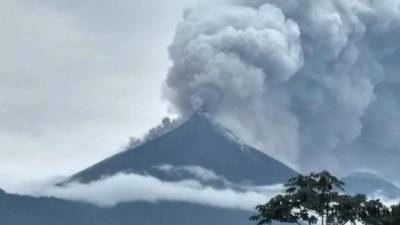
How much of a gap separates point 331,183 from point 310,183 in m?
0.63

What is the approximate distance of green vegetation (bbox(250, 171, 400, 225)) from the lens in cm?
2544

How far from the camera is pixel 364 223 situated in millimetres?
26188

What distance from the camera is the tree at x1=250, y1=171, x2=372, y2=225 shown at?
2544cm

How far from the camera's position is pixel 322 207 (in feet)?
84.3

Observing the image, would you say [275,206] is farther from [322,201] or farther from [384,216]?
[384,216]

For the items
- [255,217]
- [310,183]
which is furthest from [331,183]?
[255,217]

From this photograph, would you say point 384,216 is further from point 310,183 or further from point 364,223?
point 310,183

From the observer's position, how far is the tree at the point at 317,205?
25438mm

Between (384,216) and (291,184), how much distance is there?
9.48 feet

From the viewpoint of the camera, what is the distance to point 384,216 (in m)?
25.8

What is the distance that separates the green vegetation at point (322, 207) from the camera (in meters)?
25.4

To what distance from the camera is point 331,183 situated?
25984 mm

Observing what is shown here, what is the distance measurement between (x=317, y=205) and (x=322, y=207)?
1.19 ft

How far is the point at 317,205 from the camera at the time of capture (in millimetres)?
25406
